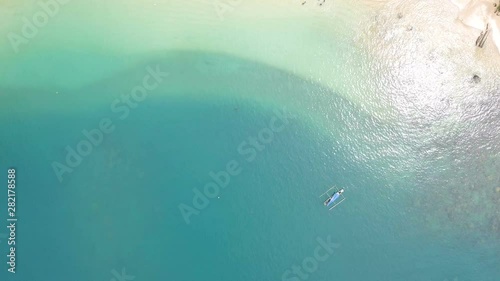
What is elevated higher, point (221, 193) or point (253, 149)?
point (253, 149)

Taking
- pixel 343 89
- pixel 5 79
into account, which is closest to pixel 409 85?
pixel 343 89

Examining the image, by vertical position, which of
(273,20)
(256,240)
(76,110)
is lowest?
(256,240)

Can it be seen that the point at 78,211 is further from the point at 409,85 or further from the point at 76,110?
the point at 409,85

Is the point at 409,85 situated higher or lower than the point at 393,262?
higher

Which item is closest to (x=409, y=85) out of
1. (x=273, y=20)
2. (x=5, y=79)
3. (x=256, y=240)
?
(x=273, y=20)

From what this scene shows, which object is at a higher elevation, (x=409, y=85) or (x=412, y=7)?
(x=412, y=7)

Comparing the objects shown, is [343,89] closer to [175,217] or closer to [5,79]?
[175,217]
